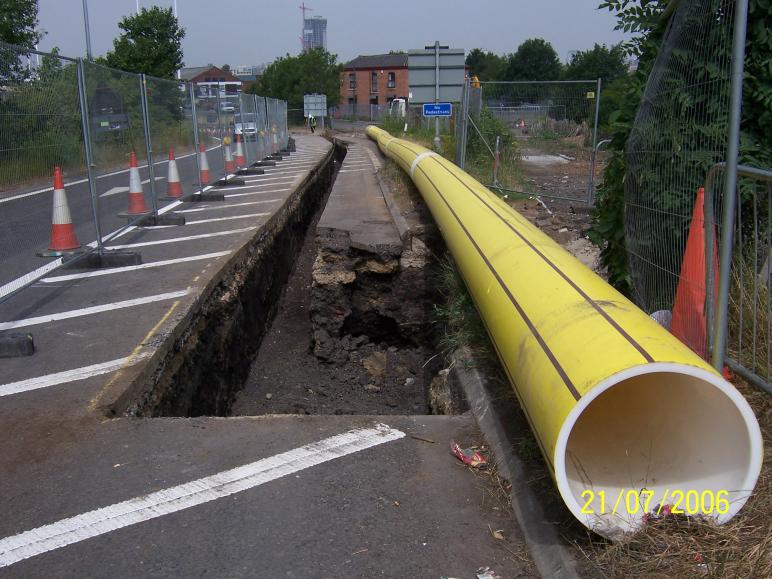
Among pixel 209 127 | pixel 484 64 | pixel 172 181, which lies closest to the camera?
pixel 172 181

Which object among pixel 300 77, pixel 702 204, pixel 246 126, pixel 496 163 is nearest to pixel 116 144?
pixel 702 204

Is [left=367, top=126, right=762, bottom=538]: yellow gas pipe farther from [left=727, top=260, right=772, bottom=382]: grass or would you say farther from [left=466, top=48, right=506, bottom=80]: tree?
[left=466, top=48, right=506, bottom=80]: tree

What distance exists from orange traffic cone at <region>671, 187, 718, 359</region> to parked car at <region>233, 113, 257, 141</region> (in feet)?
46.8

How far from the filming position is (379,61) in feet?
333

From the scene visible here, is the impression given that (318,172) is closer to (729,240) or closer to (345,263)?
(345,263)

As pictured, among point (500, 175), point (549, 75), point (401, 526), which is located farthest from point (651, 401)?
point (549, 75)

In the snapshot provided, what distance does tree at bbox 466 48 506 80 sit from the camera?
109 meters

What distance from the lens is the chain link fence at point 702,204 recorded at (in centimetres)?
306

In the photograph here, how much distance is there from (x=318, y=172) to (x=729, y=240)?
1649cm

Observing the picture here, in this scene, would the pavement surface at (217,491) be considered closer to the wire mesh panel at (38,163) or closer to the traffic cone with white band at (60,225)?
the wire mesh panel at (38,163)

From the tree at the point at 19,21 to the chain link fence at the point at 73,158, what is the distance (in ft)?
36.2

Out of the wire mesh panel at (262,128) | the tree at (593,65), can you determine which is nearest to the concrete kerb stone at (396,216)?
the wire mesh panel at (262,128)

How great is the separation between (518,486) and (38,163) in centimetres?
481

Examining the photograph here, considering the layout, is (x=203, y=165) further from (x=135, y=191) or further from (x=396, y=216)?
(x=396, y=216)
